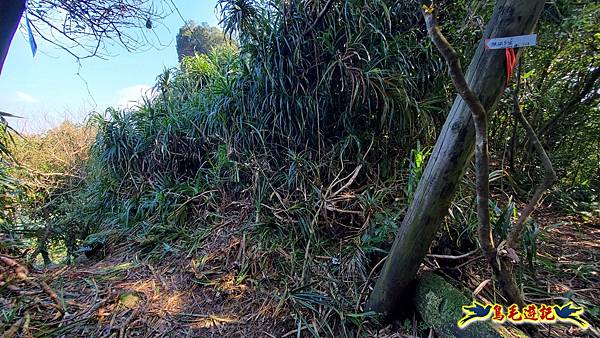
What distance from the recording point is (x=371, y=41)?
1.76m

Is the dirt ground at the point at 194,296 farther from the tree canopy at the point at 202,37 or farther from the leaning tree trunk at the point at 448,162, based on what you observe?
the tree canopy at the point at 202,37

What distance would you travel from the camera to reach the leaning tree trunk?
84 centimetres


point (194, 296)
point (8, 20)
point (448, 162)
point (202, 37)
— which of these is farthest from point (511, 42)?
point (202, 37)

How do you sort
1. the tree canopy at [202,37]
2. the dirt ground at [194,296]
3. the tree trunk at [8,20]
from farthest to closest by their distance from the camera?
the tree canopy at [202,37], the dirt ground at [194,296], the tree trunk at [8,20]

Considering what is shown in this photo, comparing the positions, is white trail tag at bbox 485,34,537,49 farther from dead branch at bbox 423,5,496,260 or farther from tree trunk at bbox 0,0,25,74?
tree trunk at bbox 0,0,25,74

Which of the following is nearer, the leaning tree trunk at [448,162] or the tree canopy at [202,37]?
the leaning tree trunk at [448,162]

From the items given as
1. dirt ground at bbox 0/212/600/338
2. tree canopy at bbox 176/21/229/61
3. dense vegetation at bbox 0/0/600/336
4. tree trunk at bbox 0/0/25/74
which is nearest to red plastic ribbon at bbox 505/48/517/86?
dense vegetation at bbox 0/0/600/336

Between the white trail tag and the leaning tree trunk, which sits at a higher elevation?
the white trail tag

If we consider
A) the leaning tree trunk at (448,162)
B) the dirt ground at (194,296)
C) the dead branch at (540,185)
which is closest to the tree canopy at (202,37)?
the dirt ground at (194,296)

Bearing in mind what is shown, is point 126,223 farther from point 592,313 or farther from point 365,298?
point 592,313

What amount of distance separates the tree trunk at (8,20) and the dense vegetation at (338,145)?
0.88 meters

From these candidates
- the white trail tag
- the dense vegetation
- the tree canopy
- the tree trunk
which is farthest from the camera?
the tree canopy

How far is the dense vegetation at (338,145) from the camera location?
1408 millimetres

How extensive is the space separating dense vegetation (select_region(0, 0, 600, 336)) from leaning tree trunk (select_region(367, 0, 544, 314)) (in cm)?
19
